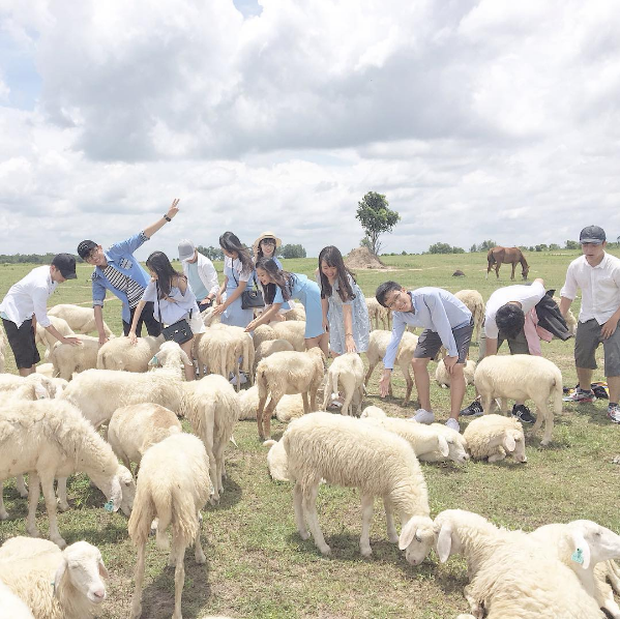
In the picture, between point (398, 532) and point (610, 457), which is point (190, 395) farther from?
point (610, 457)

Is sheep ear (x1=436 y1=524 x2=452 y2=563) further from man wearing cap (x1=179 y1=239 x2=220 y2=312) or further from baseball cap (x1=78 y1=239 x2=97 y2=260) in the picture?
man wearing cap (x1=179 y1=239 x2=220 y2=312)

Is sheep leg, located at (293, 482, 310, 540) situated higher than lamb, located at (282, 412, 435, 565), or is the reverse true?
lamb, located at (282, 412, 435, 565)

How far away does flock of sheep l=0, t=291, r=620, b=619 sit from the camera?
3.42 m

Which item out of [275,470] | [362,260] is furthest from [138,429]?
[362,260]

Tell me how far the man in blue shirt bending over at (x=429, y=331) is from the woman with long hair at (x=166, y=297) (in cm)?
290

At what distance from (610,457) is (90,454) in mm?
5506

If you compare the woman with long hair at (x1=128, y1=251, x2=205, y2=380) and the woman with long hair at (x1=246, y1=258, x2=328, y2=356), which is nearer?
the woman with long hair at (x1=128, y1=251, x2=205, y2=380)

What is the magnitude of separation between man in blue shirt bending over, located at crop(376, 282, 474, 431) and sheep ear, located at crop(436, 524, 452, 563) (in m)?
2.78

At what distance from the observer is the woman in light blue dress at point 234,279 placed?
30.0 ft

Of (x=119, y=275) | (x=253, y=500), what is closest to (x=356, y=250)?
(x=119, y=275)

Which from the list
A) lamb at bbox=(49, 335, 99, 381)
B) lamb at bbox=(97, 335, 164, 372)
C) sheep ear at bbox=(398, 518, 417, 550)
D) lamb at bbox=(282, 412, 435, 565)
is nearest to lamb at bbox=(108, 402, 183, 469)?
lamb at bbox=(282, 412, 435, 565)

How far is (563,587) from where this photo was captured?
3.26 m

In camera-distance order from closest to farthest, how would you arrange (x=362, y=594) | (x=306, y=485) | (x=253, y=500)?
(x=362, y=594) < (x=306, y=485) < (x=253, y=500)

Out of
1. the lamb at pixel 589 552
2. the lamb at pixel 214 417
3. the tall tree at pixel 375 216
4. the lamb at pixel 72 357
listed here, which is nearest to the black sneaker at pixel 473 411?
the lamb at pixel 214 417
